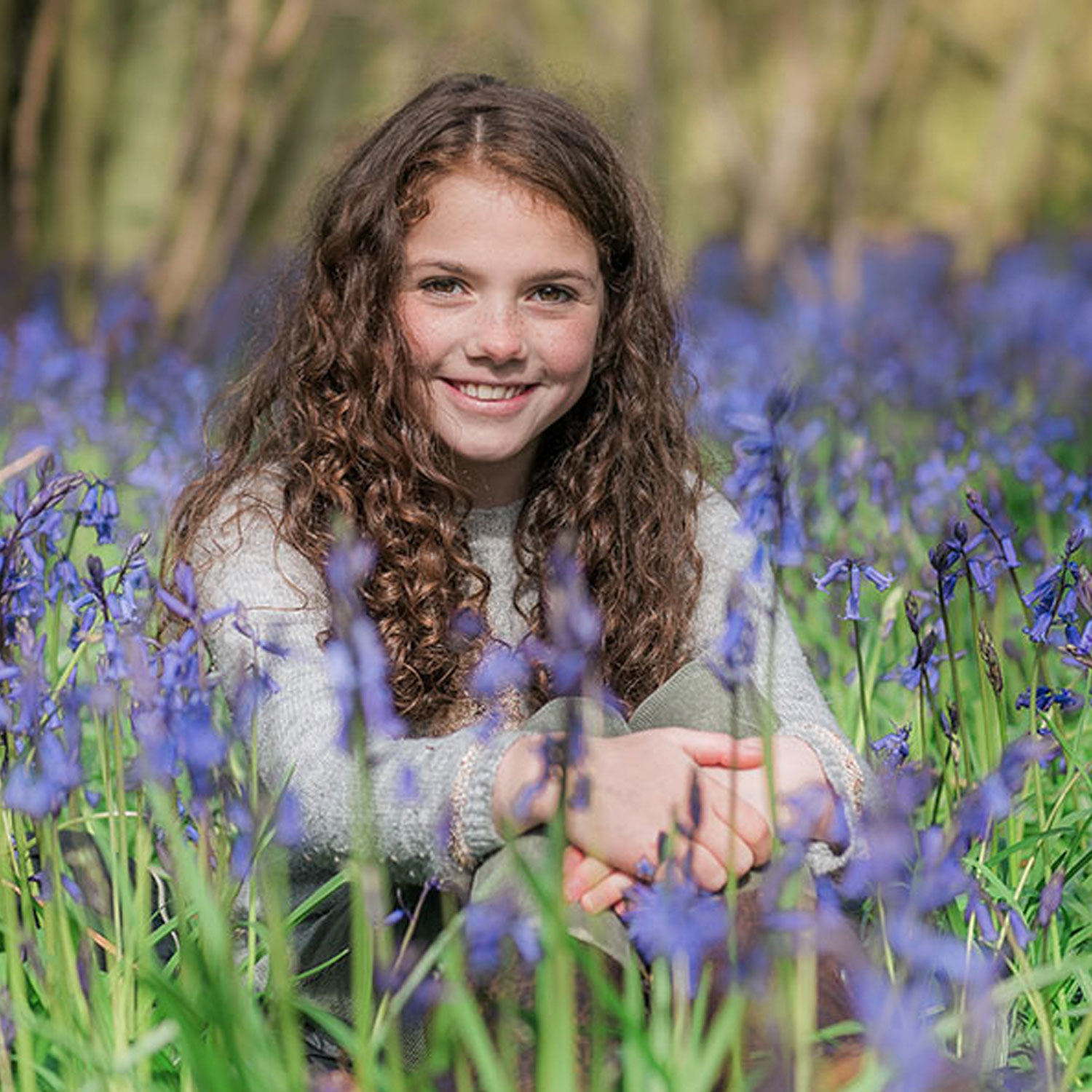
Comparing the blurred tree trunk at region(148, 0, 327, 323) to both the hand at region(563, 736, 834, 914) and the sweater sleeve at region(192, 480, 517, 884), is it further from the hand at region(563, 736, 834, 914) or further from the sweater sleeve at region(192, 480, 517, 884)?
the hand at region(563, 736, 834, 914)

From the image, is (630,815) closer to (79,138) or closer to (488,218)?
(488,218)

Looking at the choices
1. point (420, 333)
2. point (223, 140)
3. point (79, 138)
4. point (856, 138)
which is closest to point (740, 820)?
point (420, 333)

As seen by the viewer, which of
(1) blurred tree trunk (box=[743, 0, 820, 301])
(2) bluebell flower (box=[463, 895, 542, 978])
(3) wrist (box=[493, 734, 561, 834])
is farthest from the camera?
(1) blurred tree trunk (box=[743, 0, 820, 301])

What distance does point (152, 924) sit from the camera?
2.59 metres

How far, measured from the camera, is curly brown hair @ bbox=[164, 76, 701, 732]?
2686 millimetres

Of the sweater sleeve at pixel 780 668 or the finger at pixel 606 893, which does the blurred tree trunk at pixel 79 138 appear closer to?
the sweater sleeve at pixel 780 668

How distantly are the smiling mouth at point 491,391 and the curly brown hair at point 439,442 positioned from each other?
83 millimetres

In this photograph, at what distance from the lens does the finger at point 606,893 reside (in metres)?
1.91

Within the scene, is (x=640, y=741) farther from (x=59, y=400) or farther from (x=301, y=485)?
(x=59, y=400)

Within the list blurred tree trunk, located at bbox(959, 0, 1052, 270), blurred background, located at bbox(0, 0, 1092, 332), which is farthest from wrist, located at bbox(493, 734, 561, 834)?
blurred tree trunk, located at bbox(959, 0, 1052, 270)

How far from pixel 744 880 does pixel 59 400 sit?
4745mm

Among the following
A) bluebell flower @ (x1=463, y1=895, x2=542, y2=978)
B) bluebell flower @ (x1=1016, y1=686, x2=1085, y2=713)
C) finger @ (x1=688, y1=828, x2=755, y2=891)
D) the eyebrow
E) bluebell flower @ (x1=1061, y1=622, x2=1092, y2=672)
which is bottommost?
finger @ (x1=688, y1=828, x2=755, y2=891)

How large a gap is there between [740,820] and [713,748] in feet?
0.42

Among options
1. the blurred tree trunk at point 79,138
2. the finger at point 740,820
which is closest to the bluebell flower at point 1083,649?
the finger at point 740,820
